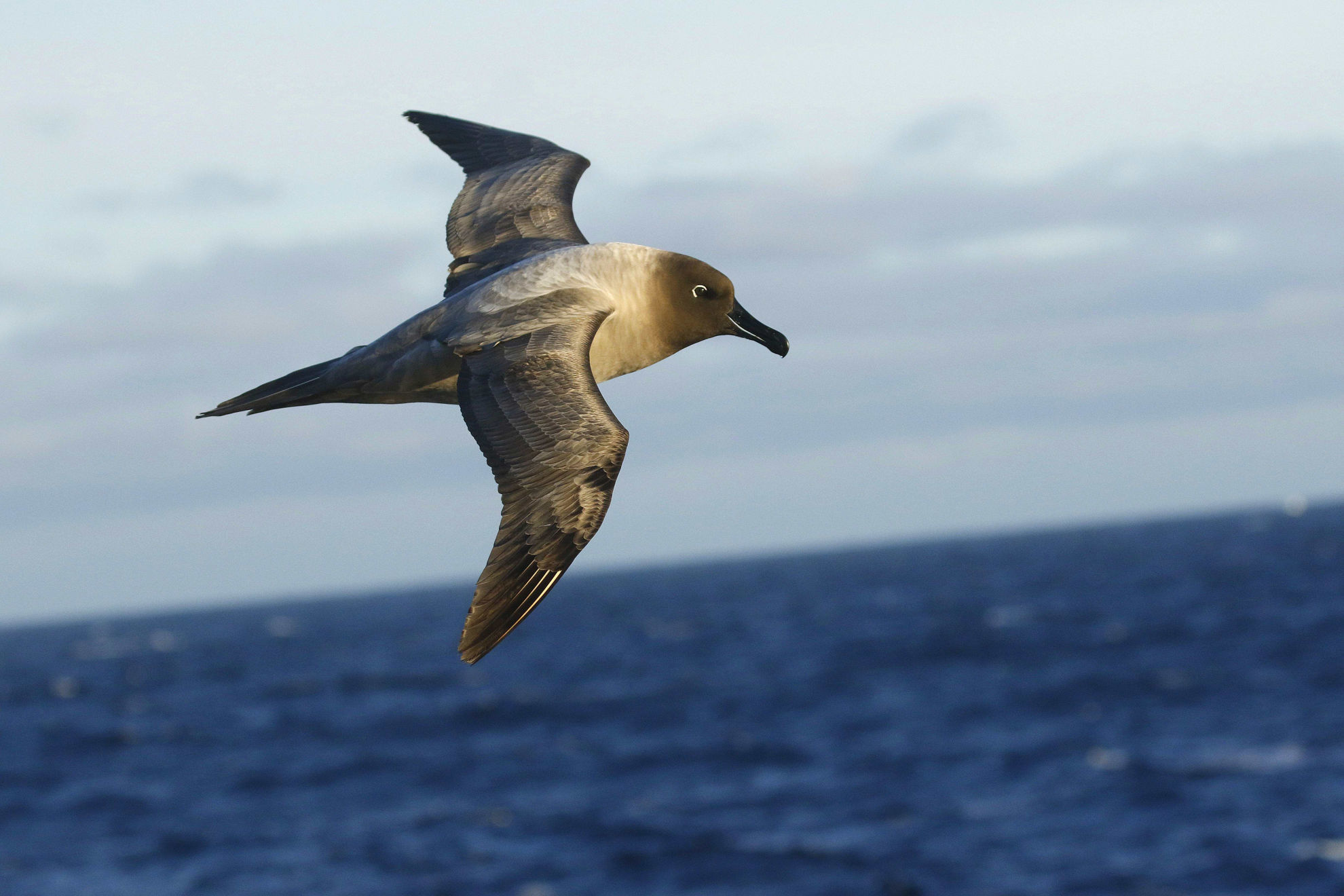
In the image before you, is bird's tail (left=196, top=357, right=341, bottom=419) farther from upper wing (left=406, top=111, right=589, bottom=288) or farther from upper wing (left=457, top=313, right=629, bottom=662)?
upper wing (left=406, top=111, right=589, bottom=288)

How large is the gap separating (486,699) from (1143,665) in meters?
34.6

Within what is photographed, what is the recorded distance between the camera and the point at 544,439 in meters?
7.25

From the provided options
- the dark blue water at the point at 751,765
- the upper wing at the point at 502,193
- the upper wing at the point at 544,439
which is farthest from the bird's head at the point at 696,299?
the dark blue water at the point at 751,765

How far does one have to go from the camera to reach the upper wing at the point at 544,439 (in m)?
6.91

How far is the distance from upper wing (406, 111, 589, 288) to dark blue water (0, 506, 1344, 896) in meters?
31.4

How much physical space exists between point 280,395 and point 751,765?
170 ft

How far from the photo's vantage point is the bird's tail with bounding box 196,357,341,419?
25.6 feet

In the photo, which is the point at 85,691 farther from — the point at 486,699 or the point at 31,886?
the point at 31,886

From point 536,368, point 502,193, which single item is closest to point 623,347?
point 536,368

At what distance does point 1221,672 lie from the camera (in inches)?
2699

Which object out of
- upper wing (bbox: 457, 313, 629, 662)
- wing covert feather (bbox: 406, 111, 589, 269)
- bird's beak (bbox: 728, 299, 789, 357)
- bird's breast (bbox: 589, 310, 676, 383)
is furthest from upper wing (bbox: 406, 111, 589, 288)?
upper wing (bbox: 457, 313, 629, 662)

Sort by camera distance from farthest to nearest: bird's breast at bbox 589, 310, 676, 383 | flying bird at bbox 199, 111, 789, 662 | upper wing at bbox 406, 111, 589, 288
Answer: upper wing at bbox 406, 111, 589, 288 → bird's breast at bbox 589, 310, 676, 383 → flying bird at bbox 199, 111, 789, 662

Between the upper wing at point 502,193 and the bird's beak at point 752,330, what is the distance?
4.73 feet

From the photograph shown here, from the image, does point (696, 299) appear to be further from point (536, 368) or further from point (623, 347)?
point (536, 368)
